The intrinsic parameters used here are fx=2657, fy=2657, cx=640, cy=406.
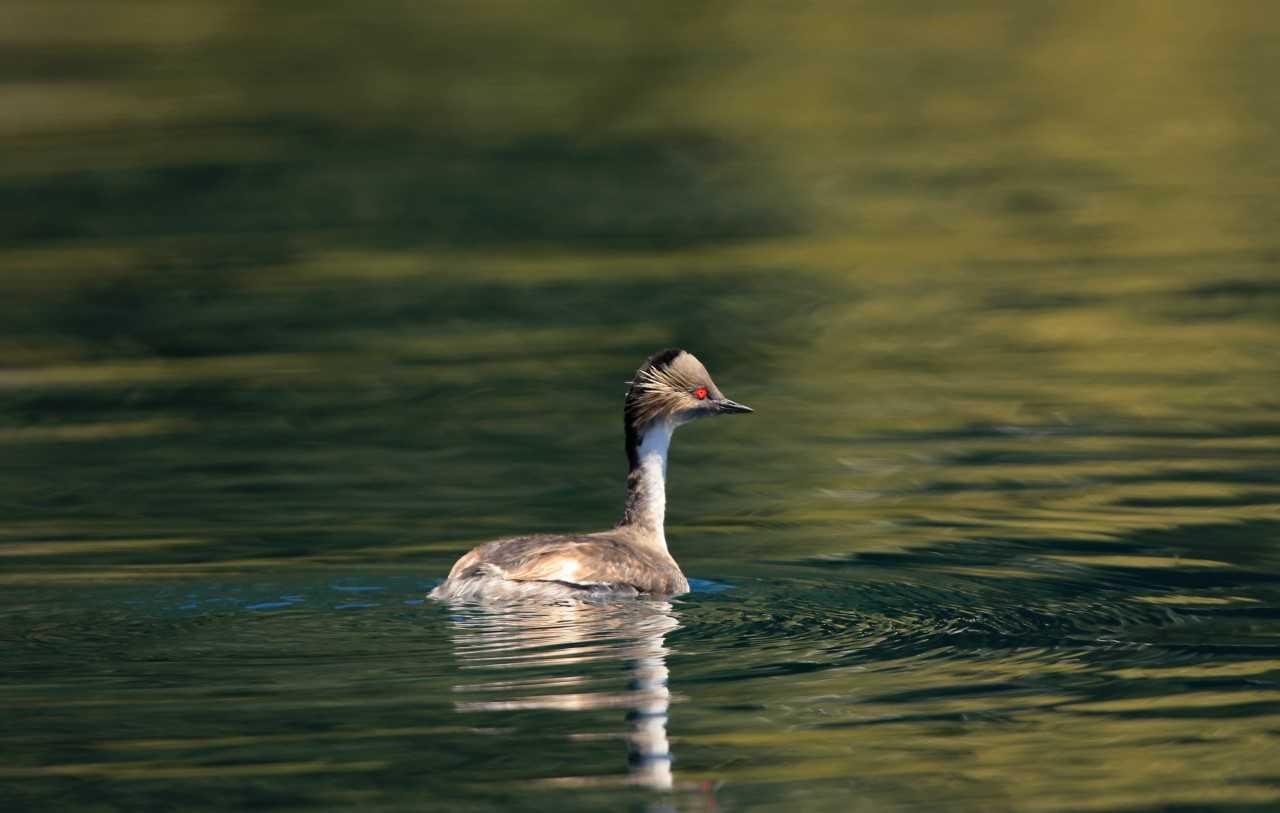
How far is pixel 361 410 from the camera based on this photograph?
18797mm

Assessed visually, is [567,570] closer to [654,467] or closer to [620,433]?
[654,467]

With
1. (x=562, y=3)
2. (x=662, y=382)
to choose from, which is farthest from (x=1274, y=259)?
(x=562, y=3)

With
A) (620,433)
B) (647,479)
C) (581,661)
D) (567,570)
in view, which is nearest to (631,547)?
(567,570)

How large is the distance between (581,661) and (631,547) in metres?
2.11

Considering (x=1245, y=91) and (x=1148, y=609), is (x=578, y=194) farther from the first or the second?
(x=1148, y=609)

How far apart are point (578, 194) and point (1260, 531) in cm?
1589

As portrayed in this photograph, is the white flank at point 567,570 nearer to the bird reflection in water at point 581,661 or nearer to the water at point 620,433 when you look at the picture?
the bird reflection in water at point 581,661

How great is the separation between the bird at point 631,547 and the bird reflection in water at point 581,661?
0.13 meters

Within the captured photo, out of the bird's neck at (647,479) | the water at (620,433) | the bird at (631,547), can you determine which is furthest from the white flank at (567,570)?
the bird's neck at (647,479)

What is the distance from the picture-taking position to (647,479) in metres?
14.4

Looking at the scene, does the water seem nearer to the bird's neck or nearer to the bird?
the bird

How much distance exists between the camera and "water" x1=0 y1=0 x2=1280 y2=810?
407 inches

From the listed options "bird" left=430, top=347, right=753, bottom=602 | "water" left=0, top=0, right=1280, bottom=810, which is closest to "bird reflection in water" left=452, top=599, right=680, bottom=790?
"water" left=0, top=0, right=1280, bottom=810

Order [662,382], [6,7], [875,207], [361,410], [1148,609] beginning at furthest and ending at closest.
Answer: [6,7] < [875,207] < [361,410] < [662,382] < [1148,609]
